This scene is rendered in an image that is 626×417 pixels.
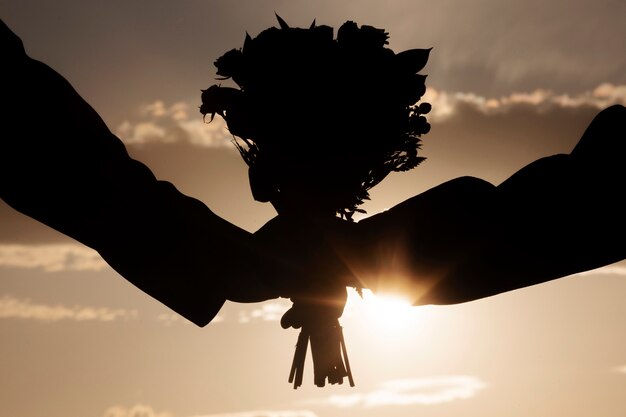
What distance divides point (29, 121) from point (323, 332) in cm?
158

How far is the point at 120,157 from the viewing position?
8.85 feet

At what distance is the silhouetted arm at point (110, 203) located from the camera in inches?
99.1

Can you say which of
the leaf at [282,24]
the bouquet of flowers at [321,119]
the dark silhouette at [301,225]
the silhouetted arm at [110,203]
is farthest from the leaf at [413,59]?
the silhouetted arm at [110,203]

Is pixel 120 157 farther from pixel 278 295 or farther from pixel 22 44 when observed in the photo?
pixel 278 295

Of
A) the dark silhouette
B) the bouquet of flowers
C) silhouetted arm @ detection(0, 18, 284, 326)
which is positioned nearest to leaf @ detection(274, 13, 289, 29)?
the bouquet of flowers

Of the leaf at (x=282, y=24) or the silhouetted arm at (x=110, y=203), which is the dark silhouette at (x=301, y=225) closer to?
the silhouetted arm at (x=110, y=203)

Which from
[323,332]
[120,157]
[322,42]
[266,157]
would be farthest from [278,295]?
[322,42]

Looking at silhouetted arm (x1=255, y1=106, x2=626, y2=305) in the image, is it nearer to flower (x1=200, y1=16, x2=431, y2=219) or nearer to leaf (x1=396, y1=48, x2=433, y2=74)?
flower (x1=200, y1=16, x2=431, y2=219)

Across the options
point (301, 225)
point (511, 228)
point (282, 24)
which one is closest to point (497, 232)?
point (511, 228)

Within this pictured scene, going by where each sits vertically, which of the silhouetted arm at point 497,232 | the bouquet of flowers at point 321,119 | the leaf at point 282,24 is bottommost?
the silhouetted arm at point 497,232

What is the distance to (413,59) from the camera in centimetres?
320

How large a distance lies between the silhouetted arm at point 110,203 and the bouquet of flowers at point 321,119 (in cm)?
34

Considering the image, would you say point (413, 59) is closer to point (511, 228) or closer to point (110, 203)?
point (511, 228)

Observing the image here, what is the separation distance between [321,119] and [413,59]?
524 millimetres
